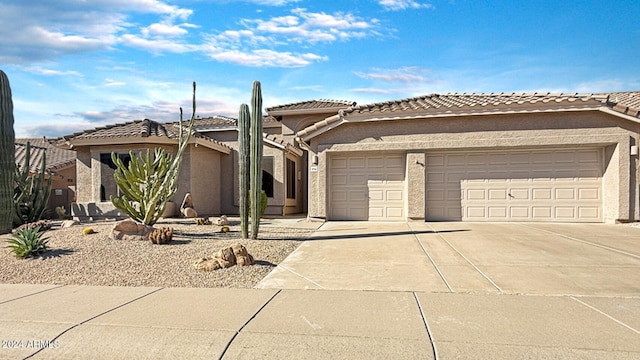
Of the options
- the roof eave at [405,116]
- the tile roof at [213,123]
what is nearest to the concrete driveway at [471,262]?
the roof eave at [405,116]

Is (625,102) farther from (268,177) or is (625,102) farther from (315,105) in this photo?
(268,177)

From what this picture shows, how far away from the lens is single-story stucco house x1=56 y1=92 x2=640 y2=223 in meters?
12.3

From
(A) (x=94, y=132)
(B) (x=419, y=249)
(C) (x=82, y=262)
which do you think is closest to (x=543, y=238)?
(B) (x=419, y=249)

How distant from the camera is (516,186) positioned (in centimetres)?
1305

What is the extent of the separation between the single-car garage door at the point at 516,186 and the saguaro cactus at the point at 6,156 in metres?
12.6

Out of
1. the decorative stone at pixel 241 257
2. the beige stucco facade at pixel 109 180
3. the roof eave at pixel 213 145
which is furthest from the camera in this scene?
the roof eave at pixel 213 145

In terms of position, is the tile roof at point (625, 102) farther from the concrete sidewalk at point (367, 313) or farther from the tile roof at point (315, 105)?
the tile roof at point (315, 105)

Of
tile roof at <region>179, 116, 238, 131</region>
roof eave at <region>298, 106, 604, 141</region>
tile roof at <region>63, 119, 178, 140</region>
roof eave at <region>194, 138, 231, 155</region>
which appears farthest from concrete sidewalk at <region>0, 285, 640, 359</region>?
tile roof at <region>179, 116, 238, 131</region>

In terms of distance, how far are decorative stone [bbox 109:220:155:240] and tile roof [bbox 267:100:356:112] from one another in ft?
38.9

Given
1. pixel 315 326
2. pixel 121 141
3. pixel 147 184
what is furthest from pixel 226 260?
pixel 121 141

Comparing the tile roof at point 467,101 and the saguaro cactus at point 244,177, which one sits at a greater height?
the tile roof at point 467,101

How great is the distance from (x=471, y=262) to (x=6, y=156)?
41.1ft

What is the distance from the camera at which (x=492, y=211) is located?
518 inches

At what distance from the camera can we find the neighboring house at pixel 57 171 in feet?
62.3
